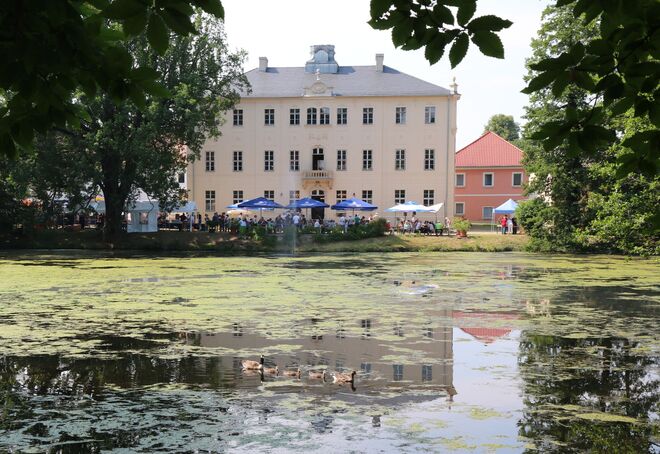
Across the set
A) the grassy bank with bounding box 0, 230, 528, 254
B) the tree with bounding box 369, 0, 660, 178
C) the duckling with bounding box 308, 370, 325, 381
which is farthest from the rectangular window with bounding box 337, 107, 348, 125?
the tree with bounding box 369, 0, 660, 178

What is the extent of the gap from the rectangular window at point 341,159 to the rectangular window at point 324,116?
7.55ft

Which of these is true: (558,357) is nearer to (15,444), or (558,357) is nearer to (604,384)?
(604,384)

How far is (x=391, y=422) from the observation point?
8.05 meters

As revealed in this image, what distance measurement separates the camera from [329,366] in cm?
1097

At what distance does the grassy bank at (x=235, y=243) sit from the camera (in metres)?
40.7

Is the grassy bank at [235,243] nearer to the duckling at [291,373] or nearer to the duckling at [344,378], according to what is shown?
the duckling at [291,373]

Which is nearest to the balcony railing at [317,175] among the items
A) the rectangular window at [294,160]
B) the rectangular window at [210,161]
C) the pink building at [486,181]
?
the rectangular window at [294,160]

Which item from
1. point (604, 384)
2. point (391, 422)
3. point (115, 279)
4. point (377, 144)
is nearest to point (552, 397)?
point (604, 384)

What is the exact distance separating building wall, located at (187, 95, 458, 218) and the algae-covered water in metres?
33.7

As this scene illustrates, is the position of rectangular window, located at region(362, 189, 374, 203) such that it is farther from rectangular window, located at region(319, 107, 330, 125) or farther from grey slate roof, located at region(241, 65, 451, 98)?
grey slate roof, located at region(241, 65, 451, 98)

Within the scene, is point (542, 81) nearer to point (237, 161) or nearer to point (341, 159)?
point (341, 159)

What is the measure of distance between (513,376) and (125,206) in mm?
34718

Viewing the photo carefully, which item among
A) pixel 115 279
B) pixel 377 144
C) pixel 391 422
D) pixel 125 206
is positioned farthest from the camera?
pixel 377 144

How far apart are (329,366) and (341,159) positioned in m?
46.3
